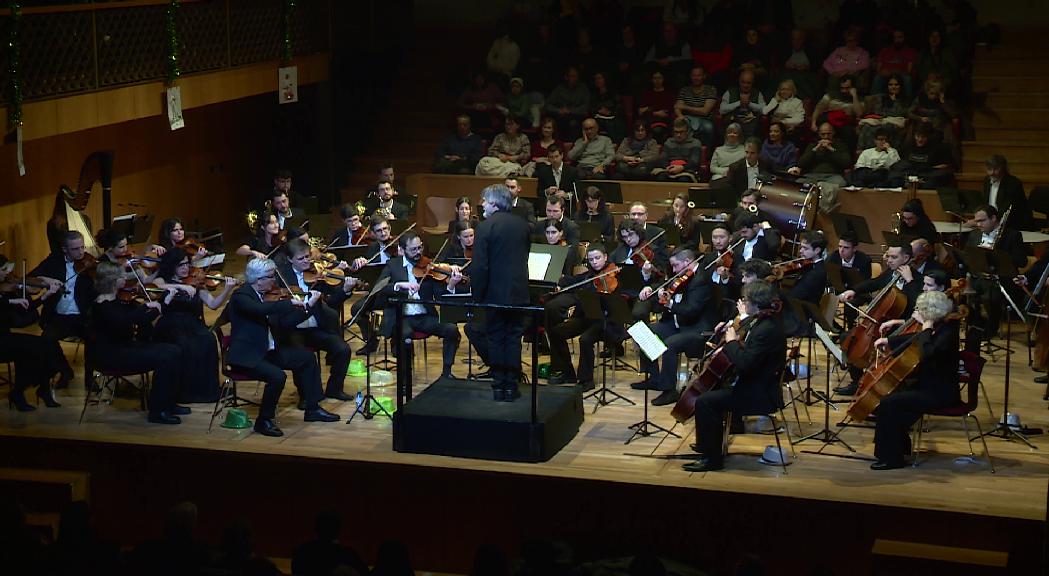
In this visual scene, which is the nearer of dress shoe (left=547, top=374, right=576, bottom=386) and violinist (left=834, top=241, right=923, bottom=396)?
violinist (left=834, top=241, right=923, bottom=396)

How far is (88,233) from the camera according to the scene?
40.0ft

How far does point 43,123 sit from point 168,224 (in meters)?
1.47

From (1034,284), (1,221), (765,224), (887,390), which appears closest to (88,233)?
(1,221)

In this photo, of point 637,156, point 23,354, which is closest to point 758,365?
point 23,354

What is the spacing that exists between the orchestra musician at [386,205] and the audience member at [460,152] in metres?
2.40

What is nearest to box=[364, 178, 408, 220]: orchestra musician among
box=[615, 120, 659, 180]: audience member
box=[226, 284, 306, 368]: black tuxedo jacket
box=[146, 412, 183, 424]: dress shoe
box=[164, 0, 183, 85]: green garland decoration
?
box=[164, 0, 183, 85]: green garland decoration

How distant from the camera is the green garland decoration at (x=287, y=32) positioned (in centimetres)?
1534

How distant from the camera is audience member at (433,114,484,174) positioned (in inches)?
618

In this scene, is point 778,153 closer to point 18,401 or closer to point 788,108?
point 788,108

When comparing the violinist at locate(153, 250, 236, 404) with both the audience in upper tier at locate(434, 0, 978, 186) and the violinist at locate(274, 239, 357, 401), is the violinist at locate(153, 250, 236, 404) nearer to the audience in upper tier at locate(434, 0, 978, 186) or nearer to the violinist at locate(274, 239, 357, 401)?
the violinist at locate(274, 239, 357, 401)

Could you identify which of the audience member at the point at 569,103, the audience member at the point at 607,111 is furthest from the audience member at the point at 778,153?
the audience member at the point at 569,103

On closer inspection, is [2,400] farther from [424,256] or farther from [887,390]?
[887,390]

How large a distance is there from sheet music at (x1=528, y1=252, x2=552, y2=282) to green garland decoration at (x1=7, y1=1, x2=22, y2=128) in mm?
4289

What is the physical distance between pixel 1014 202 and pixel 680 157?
147 inches
